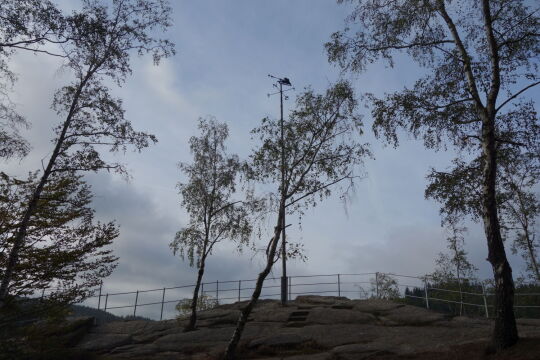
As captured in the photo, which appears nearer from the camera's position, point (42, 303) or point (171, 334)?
point (42, 303)

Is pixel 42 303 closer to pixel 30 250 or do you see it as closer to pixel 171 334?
pixel 30 250

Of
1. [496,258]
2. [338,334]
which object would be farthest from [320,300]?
[496,258]

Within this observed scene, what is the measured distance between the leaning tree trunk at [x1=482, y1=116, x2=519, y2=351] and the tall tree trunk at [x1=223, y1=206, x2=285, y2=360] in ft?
30.7

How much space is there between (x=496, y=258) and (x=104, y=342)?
22133 millimetres

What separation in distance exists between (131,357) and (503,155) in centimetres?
2013

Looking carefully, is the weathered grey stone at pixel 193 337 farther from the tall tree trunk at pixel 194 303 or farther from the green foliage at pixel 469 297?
the green foliage at pixel 469 297

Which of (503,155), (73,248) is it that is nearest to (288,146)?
(503,155)

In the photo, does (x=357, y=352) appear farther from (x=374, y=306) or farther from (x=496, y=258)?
(x=374, y=306)

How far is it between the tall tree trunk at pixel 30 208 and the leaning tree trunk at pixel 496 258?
51.0 feet

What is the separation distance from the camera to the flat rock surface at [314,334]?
18.9 metres

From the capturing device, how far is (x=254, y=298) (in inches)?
800

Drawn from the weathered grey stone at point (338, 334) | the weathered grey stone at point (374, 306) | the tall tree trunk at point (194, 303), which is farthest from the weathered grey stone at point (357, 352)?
the tall tree trunk at point (194, 303)

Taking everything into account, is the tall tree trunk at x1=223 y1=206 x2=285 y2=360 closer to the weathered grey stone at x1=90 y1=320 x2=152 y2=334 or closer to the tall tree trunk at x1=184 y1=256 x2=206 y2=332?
the tall tree trunk at x1=184 y1=256 x2=206 y2=332

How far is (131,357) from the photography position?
74.9 feet
